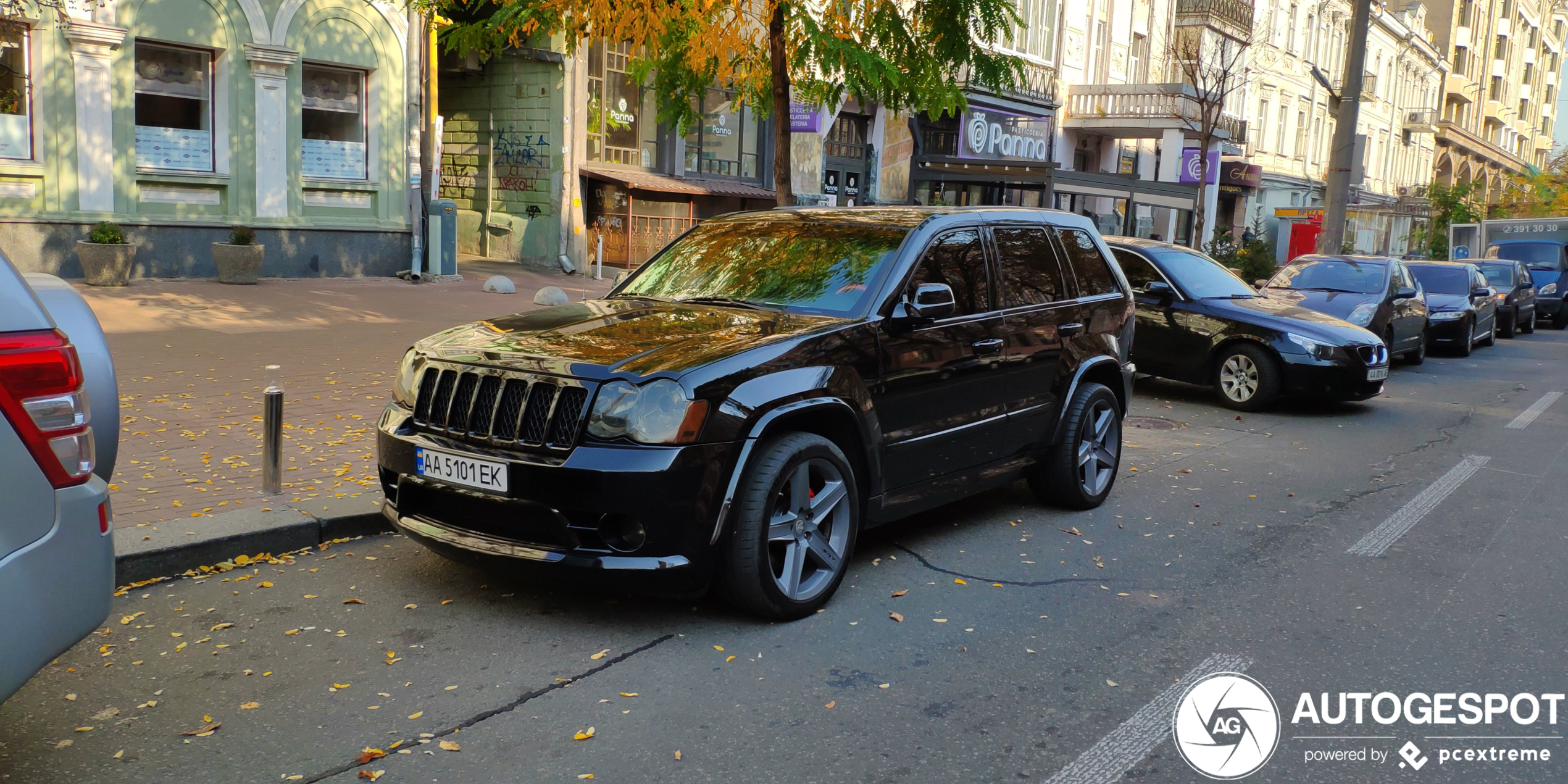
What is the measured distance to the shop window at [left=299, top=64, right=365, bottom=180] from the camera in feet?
57.6

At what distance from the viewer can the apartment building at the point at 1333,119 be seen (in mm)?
42906

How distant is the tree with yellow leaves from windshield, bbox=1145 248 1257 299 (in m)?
2.54

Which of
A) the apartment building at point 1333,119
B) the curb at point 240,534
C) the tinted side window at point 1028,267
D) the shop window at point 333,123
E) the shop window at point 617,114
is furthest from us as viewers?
the apartment building at point 1333,119

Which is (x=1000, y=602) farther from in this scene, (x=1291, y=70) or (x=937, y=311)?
(x=1291, y=70)

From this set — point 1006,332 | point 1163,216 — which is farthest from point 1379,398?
point 1163,216

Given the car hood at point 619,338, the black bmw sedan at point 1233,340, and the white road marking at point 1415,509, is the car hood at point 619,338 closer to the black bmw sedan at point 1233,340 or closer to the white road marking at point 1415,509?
the white road marking at point 1415,509

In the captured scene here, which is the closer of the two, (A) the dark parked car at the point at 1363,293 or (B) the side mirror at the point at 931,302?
(B) the side mirror at the point at 931,302

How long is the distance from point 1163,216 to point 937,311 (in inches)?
1461

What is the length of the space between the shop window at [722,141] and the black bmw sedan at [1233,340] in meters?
13.3

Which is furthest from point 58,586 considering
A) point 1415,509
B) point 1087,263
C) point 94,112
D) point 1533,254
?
point 1533,254

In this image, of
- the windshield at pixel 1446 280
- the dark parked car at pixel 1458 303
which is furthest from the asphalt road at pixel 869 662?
the windshield at pixel 1446 280

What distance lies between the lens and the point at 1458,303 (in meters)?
18.5

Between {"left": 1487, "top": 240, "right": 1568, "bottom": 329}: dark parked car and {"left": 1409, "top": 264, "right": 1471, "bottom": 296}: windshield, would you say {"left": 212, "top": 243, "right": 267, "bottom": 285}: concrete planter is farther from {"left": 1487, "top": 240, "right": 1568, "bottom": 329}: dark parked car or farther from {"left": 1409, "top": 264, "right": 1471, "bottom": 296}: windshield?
{"left": 1487, "top": 240, "right": 1568, "bottom": 329}: dark parked car

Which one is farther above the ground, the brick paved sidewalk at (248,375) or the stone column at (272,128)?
the stone column at (272,128)
